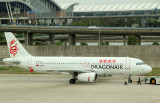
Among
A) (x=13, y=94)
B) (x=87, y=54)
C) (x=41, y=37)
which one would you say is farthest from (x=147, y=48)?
(x=41, y=37)

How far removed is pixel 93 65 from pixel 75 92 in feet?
33.8

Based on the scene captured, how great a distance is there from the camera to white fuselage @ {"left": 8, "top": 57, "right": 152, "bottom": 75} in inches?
1978

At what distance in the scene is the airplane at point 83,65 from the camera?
50.1m

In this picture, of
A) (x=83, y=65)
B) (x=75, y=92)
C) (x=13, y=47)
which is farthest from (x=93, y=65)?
(x=13, y=47)

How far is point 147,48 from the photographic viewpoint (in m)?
77.3

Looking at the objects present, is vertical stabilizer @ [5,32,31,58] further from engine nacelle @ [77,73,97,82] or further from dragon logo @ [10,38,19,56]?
engine nacelle @ [77,73,97,82]

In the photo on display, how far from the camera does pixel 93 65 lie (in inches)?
2024

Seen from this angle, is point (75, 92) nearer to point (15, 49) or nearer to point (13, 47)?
point (15, 49)

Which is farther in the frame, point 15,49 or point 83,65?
point 15,49

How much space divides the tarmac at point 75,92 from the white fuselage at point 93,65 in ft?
6.95

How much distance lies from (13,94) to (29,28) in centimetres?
6839

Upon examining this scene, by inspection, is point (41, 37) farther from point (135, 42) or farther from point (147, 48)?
point (147, 48)

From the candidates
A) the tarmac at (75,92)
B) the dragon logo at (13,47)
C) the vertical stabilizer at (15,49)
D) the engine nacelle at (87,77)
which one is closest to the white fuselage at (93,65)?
the vertical stabilizer at (15,49)

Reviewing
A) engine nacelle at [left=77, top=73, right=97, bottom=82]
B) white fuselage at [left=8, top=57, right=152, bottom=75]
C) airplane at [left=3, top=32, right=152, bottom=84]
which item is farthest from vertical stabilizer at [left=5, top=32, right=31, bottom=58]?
engine nacelle at [left=77, top=73, right=97, bottom=82]
